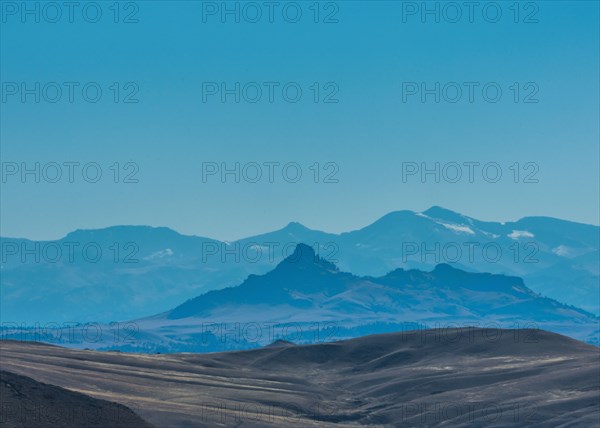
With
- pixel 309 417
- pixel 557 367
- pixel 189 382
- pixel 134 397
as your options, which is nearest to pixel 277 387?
pixel 189 382

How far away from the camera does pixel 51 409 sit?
83.2 meters

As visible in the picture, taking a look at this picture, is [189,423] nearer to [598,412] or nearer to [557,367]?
[598,412]

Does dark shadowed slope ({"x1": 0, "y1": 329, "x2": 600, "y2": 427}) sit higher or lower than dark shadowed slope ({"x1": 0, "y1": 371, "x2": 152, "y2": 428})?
lower

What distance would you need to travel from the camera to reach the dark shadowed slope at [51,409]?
7931 cm

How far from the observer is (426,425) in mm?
154625

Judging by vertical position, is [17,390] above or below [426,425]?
above

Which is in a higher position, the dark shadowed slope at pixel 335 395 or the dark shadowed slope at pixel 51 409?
the dark shadowed slope at pixel 51 409

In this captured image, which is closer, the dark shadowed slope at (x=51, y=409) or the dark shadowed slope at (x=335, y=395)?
the dark shadowed slope at (x=51, y=409)

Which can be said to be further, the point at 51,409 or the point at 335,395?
the point at 335,395

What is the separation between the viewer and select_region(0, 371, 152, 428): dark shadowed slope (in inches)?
3123

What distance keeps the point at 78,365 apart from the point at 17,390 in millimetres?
98274

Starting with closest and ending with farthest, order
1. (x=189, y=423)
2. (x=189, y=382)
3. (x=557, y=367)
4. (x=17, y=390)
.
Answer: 1. (x=17, y=390)
2. (x=189, y=423)
3. (x=189, y=382)
4. (x=557, y=367)

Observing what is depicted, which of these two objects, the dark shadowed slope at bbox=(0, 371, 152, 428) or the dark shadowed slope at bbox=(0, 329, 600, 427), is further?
the dark shadowed slope at bbox=(0, 329, 600, 427)

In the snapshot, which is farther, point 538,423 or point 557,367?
point 557,367
